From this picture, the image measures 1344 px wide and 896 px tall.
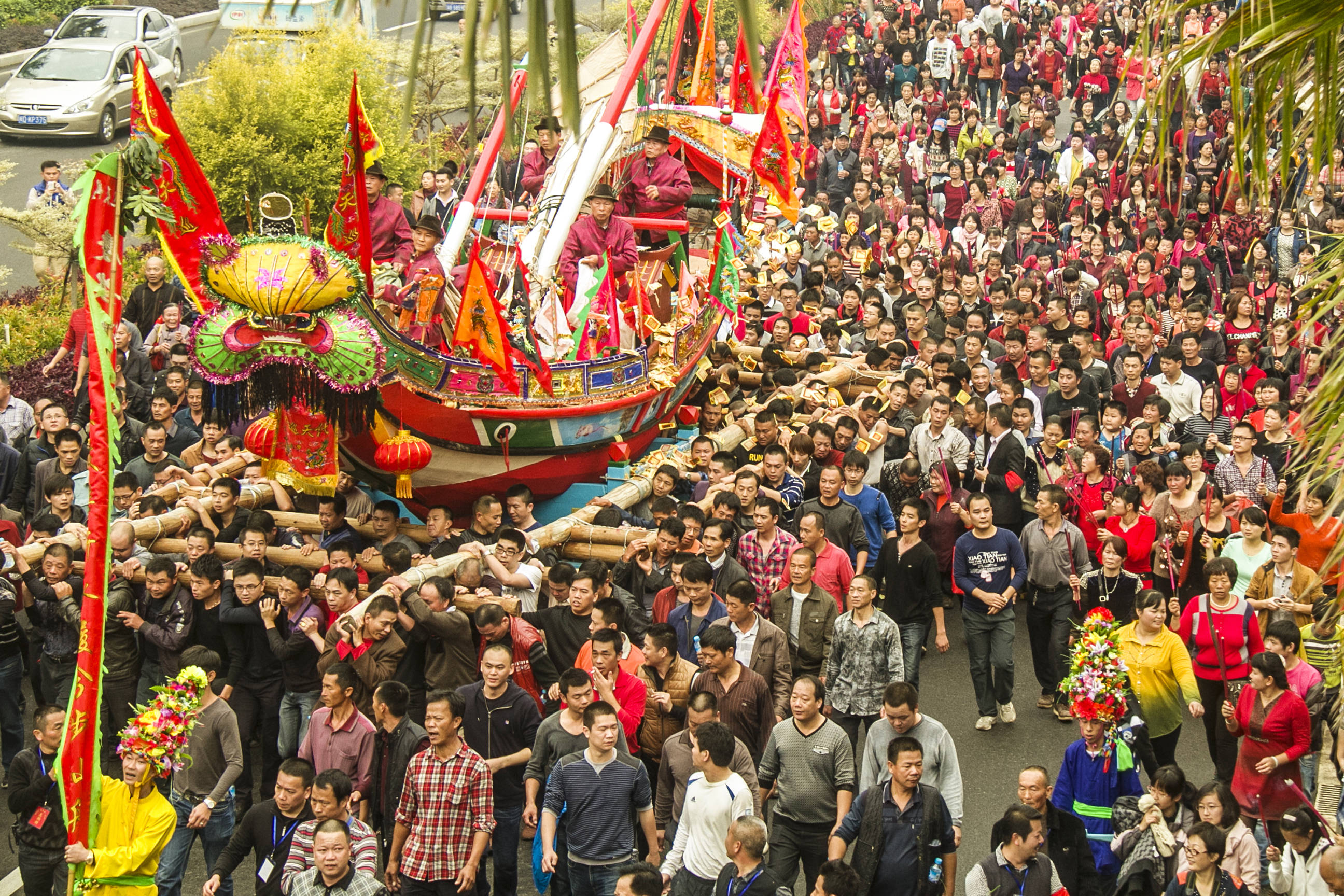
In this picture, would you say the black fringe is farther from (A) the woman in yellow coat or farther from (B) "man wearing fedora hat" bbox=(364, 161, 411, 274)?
(A) the woman in yellow coat

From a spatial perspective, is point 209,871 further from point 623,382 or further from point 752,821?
point 623,382

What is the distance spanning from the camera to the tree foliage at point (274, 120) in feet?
54.2

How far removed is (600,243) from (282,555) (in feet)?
13.8

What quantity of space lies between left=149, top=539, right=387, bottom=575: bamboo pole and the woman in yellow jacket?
4.31 m

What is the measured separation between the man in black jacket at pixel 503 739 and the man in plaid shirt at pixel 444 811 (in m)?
0.53

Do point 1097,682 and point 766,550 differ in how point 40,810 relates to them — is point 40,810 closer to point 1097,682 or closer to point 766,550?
point 766,550

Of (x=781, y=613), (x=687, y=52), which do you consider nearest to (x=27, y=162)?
(x=687, y=52)

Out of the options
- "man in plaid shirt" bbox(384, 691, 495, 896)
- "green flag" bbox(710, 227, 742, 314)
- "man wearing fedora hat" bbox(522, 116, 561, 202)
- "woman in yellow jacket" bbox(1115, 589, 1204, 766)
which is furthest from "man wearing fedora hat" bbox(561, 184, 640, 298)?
"man in plaid shirt" bbox(384, 691, 495, 896)

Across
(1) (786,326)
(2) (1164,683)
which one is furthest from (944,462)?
(1) (786,326)

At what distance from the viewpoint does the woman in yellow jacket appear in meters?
8.16

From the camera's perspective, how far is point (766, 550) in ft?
30.2

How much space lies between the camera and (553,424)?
1144 centimetres

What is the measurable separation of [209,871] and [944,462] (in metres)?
Answer: 5.30

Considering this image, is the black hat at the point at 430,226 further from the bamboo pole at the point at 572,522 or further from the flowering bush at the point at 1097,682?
the flowering bush at the point at 1097,682
